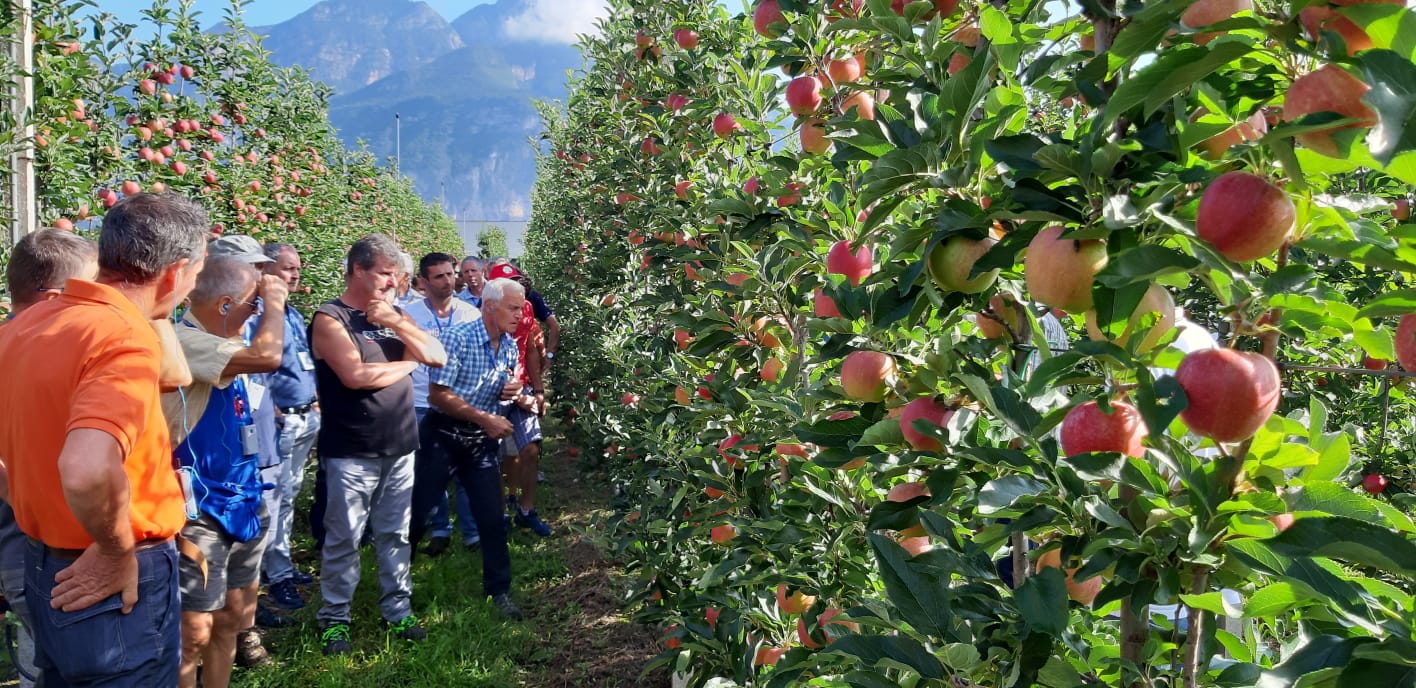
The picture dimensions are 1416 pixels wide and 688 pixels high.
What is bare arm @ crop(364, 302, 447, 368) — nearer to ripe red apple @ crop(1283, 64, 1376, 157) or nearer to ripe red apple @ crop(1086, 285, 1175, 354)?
ripe red apple @ crop(1086, 285, 1175, 354)

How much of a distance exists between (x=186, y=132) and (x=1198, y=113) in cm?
553

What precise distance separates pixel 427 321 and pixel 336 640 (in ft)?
5.67

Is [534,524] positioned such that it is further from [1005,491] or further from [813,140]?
[1005,491]

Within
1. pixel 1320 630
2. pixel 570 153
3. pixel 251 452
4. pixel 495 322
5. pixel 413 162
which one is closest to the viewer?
pixel 1320 630

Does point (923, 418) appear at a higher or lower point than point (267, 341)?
Answer: higher

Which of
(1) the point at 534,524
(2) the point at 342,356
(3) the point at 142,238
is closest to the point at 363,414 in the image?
(2) the point at 342,356

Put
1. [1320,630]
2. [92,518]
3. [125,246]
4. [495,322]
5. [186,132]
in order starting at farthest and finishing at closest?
[186,132]
[495,322]
[125,246]
[92,518]
[1320,630]

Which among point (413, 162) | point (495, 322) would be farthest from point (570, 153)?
point (413, 162)

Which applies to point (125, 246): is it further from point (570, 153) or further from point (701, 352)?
point (570, 153)

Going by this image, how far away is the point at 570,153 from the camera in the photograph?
7.62 meters

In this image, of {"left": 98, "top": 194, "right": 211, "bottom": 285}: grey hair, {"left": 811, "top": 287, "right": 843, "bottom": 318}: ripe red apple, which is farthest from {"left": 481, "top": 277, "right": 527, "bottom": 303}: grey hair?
{"left": 811, "top": 287, "right": 843, "bottom": 318}: ripe red apple

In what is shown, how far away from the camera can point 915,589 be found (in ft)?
2.82

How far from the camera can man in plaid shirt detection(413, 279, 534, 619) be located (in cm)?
379

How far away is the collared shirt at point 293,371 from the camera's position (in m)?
3.61
